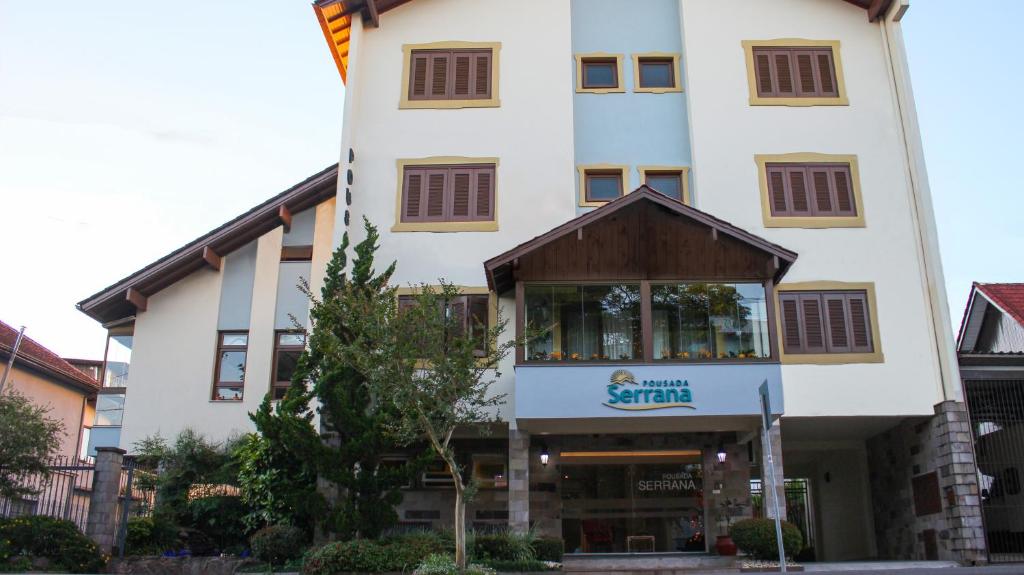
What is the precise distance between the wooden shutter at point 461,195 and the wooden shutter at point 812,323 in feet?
26.2

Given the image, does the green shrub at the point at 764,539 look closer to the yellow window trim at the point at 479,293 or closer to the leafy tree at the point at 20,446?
the yellow window trim at the point at 479,293

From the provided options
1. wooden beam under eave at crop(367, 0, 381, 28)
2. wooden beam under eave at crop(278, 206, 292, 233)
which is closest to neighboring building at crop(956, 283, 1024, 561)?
wooden beam under eave at crop(367, 0, 381, 28)

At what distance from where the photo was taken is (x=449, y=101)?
77.0 feet

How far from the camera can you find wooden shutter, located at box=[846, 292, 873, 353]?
829 inches

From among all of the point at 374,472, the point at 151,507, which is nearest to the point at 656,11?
the point at 374,472

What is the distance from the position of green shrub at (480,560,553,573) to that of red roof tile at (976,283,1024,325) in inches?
665

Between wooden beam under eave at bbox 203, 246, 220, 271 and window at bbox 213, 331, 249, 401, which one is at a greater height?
wooden beam under eave at bbox 203, 246, 220, 271

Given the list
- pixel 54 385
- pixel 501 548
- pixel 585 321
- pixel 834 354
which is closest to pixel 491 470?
pixel 501 548

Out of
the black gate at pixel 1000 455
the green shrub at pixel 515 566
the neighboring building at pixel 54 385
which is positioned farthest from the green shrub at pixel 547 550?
the neighboring building at pixel 54 385

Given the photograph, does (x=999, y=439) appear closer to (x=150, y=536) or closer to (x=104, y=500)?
(x=150, y=536)

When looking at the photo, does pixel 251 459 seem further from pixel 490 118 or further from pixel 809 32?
pixel 809 32

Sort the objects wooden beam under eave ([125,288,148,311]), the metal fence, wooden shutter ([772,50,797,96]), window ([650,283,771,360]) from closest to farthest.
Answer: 1. the metal fence
2. window ([650,283,771,360])
3. wooden beam under eave ([125,288,148,311])
4. wooden shutter ([772,50,797,96])

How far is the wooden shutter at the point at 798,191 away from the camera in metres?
22.3

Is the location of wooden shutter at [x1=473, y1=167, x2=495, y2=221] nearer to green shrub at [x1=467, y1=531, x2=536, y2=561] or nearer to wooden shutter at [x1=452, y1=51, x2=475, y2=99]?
wooden shutter at [x1=452, y1=51, x2=475, y2=99]
